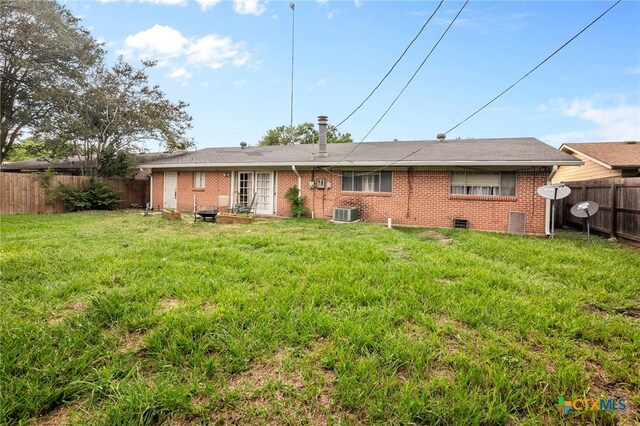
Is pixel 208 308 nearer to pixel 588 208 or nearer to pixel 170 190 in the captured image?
pixel 588 208

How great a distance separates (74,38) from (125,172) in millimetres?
6014

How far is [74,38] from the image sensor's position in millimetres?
13320

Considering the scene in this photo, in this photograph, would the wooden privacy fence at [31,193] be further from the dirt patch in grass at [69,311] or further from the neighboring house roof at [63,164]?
the dirt patch in grass at [69,311]

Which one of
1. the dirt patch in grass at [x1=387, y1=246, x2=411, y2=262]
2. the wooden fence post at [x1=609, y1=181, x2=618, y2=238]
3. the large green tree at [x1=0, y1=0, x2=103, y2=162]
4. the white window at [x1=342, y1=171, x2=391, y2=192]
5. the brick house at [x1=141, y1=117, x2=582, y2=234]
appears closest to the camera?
the dirt patch in grass at [x1=387, y1=246, x2=411, y2=262]

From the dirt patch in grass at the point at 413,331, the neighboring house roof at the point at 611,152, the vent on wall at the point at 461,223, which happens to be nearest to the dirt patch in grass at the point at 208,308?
the dirt patch in grass at the point at 413,331

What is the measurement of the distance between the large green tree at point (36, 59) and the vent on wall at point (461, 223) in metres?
16.8


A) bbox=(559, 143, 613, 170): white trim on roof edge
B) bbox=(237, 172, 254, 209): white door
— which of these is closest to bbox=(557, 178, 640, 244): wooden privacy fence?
bbox=(559, 143, 613, 170): white trim on roof edge

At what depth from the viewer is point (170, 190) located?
13.7 m

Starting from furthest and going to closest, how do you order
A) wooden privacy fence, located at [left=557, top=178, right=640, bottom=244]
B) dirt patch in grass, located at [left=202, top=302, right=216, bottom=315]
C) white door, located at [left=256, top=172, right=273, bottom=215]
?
white door, located at [left=256, top=172, right=273, bottom=215]
wooden privacy fence, located at [left=557, top=178, right=640, bottom=244]
dirt patch in grass, located at [left=202, top=302, right=216, bottom=315]

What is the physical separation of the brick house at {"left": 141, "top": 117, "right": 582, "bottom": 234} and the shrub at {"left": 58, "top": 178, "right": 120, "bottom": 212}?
70.6 inches

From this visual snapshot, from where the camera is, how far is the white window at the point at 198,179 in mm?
13023

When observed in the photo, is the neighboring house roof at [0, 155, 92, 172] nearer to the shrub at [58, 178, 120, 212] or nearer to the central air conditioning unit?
the shrub at [58, 178, 120, 212]

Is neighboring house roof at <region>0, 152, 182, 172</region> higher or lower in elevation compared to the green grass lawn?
higher

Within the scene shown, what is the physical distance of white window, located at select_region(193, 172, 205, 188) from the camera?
42.7 feet
